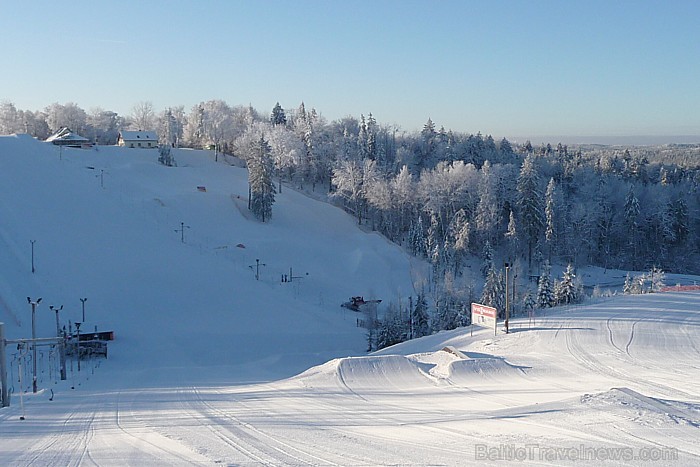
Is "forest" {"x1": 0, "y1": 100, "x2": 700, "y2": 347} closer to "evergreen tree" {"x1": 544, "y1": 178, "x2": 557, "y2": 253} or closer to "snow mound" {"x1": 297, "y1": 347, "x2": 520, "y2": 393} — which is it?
"evergreen tree" {"x1": 544, "y1": 178, "x2": 557, "y2": 253}

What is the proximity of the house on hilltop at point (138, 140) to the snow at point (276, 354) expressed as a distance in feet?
51.4

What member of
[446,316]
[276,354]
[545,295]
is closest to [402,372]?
[276,354]

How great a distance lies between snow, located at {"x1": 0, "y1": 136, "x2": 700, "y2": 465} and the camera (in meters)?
10.1

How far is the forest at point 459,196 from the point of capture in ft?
194

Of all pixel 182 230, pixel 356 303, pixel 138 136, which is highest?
pixel 138 136

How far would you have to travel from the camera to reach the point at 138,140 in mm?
81562

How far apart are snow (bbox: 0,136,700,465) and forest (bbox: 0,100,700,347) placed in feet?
17.2

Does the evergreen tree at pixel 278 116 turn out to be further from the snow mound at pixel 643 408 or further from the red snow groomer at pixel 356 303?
the snow mound at pixel 643 408

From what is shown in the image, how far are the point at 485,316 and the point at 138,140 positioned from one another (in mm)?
67356

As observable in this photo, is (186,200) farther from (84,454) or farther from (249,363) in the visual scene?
(84,454)

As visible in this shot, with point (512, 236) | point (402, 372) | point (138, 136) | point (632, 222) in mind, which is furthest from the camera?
point (138, 136)

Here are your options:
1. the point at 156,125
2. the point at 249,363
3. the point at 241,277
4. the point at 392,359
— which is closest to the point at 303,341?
the point at 249,363

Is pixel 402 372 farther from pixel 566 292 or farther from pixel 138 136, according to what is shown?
pixel 138 136

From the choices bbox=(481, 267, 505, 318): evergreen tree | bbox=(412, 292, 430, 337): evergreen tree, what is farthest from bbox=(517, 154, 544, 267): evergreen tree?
bbox=(412, 292, 430, 337): evergreen tree
